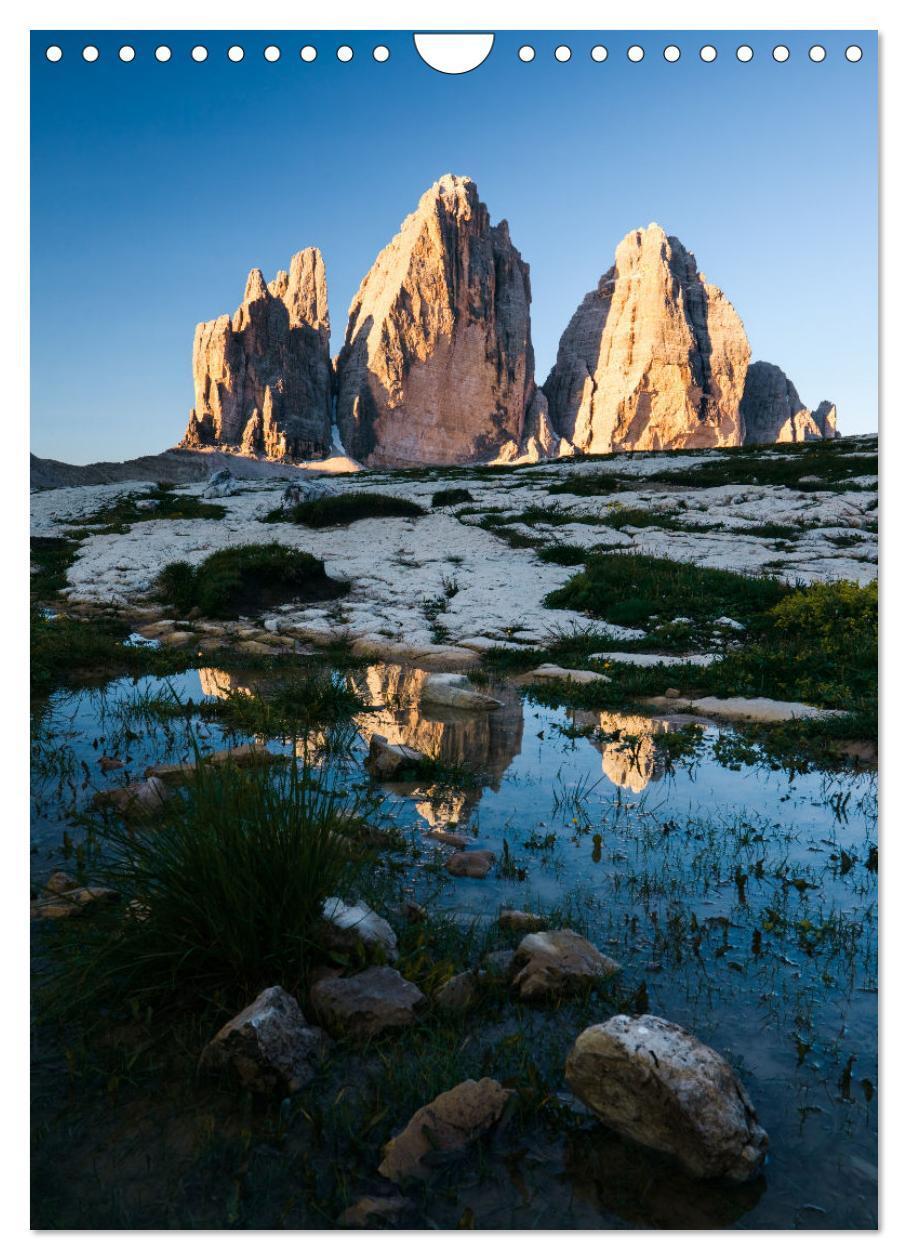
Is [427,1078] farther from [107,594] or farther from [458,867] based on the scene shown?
[107,594]

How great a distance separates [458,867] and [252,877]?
180 cm

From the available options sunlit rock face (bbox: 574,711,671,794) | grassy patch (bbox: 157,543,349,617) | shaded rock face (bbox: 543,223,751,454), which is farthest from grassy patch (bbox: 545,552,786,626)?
shaded rock face (bbox: 543,223,751,454)

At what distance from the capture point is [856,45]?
9.04 ft

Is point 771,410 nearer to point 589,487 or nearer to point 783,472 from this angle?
point 783,472

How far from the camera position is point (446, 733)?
8070 millimetres

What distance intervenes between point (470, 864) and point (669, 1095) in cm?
248

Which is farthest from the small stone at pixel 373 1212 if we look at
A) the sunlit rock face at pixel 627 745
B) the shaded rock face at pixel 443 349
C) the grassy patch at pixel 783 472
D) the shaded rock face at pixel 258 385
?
the shaded rock face at pixel 443 349

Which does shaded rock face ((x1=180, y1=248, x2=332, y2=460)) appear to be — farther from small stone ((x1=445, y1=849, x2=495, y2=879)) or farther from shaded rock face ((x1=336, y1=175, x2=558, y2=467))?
small stone ((x1=445, y1=849, x2=495, y2=879))

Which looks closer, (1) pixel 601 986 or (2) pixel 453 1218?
(2) pixel 453 1218

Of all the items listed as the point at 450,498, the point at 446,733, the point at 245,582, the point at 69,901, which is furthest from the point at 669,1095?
the point at 450,498

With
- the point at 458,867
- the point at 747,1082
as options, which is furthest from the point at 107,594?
the point at 747,1082

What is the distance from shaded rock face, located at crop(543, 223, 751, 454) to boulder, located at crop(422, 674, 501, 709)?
415 feet

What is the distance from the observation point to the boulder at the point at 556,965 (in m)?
3.43

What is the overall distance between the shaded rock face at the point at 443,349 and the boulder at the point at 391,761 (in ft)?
412
